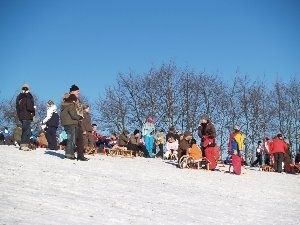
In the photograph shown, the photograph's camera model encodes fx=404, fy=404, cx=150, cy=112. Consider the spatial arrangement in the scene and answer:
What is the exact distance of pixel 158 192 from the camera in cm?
884

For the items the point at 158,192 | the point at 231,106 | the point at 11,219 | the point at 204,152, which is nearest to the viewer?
the point at 11,219

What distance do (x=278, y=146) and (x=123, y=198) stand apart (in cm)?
1435

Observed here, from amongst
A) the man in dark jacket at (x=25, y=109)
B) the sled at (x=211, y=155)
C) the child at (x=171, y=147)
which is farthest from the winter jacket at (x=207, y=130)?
the man in dark jacket at (x=25, y=109)

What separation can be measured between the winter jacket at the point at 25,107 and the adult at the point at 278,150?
1236cm

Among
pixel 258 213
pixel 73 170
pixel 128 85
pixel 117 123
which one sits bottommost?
pixel 258 213

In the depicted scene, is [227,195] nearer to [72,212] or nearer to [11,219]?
[72,212]

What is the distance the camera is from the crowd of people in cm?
1230

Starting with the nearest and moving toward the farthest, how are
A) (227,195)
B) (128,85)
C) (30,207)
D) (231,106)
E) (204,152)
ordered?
(30,207), (227,195), (204,152), (231,106), (128,85)

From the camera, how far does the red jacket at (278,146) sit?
20.1m

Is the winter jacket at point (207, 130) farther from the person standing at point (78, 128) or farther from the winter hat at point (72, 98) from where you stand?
the winter hat at point (72, 98)

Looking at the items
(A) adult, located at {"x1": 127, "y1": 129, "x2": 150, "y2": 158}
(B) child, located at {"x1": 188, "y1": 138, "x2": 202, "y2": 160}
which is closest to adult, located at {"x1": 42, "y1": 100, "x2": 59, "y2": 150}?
(A) adult, located at {"x1": 127, "y1": 129, "x2": 150, "y2": 158}

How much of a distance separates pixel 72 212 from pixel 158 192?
10.7 ft

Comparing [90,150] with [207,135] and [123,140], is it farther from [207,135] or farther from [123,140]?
[207,135]

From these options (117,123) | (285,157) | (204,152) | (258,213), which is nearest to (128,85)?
(117,123)
